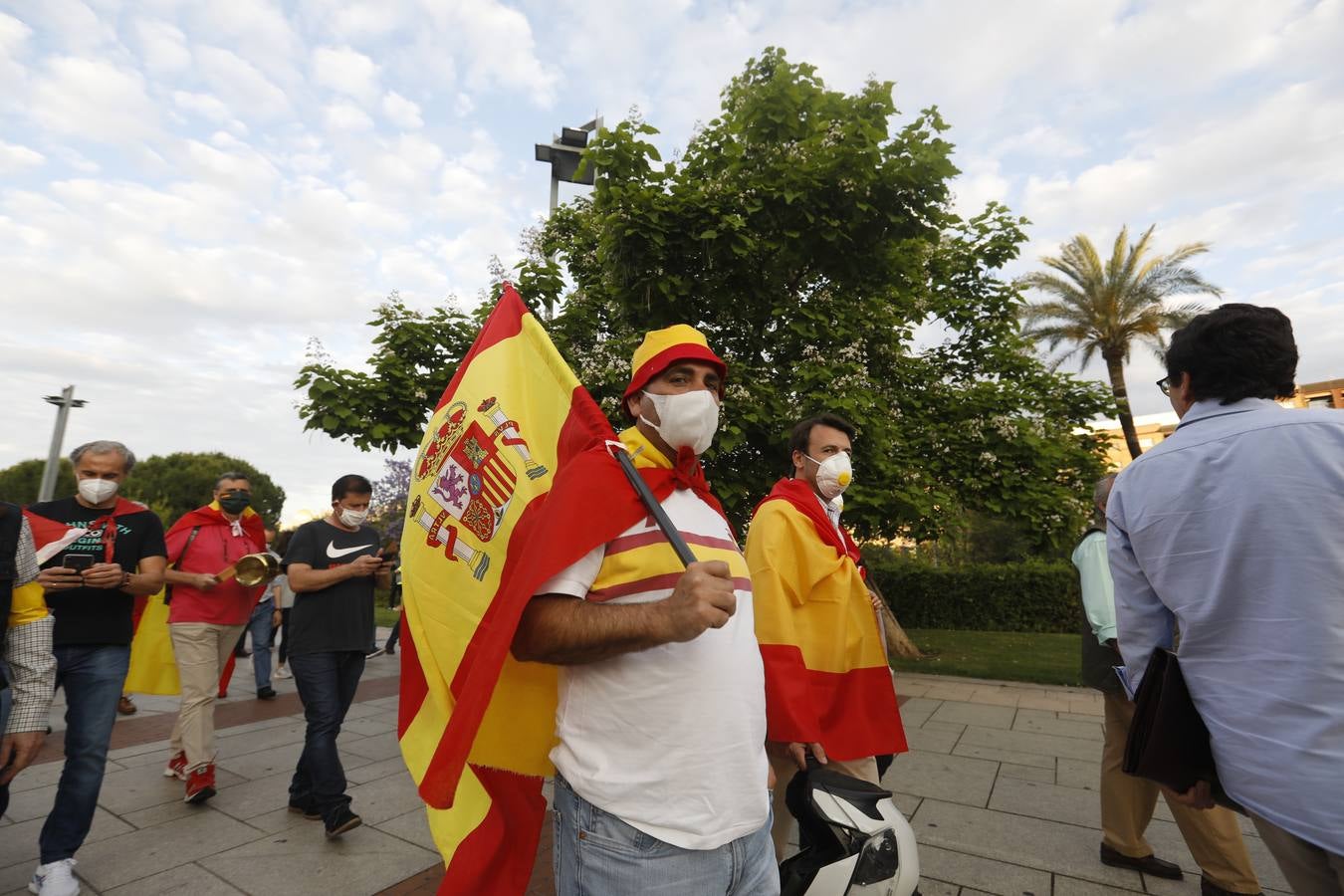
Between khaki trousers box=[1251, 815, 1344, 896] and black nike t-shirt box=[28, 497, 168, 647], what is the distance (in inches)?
184

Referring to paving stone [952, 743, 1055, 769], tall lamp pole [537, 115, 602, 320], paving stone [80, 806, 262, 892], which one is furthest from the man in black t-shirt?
tall lamp pole [537, 115, 602, 320]

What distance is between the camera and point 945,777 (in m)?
A: 5.22

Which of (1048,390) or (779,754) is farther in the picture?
(1048,390)

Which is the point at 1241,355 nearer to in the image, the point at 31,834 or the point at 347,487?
the point at 347,487

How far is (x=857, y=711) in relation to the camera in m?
3.13

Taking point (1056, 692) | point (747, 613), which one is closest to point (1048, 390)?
point (1056, 692)

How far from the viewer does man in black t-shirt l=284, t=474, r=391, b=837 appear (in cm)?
403

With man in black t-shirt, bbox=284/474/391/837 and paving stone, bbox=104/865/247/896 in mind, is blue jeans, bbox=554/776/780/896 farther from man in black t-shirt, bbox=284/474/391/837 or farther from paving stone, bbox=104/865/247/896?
man in black t-shirt, bbox=284/474/391/837

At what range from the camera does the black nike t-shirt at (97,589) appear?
139 inches

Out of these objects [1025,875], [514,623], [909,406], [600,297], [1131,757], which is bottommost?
[1025,875]

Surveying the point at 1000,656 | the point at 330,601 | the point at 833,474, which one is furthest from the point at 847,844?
the point at 1000,656

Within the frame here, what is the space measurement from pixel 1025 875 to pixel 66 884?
4565 mm

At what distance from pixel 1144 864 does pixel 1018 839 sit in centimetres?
61

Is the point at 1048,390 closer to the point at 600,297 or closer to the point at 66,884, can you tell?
the point at 600,297
